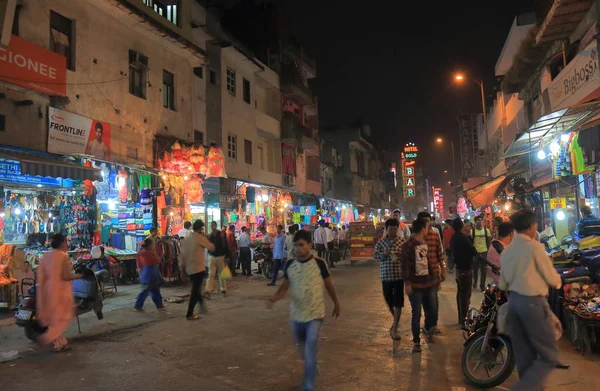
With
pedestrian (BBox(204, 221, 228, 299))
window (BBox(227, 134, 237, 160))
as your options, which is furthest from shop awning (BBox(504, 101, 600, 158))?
window (BBox(227, 134, 237, 160))

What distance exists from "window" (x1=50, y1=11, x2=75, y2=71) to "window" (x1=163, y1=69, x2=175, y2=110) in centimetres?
472

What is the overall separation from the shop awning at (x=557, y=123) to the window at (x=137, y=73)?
12.4m

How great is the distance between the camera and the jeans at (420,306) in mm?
6844

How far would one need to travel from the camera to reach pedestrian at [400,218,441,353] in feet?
22.5

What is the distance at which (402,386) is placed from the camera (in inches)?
211

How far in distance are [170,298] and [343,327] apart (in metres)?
5.84

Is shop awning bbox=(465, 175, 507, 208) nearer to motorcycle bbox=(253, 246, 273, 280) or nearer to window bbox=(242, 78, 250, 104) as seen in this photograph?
motorcycle bbox=(253, 246, 273, 280)

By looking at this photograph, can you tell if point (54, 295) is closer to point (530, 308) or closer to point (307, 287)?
point (307, 287)

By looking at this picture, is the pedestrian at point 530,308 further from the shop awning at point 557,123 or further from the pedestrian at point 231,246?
the pedestrian at point 231,246

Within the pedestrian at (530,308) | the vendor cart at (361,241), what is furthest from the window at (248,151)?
the pedestrian at (530,308)

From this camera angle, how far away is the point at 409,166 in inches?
2338

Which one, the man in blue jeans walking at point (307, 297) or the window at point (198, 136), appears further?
the window at point (198, 136)

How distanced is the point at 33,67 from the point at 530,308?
41.0 ft

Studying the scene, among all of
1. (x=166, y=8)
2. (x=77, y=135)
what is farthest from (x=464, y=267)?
(x=166, y=8)
